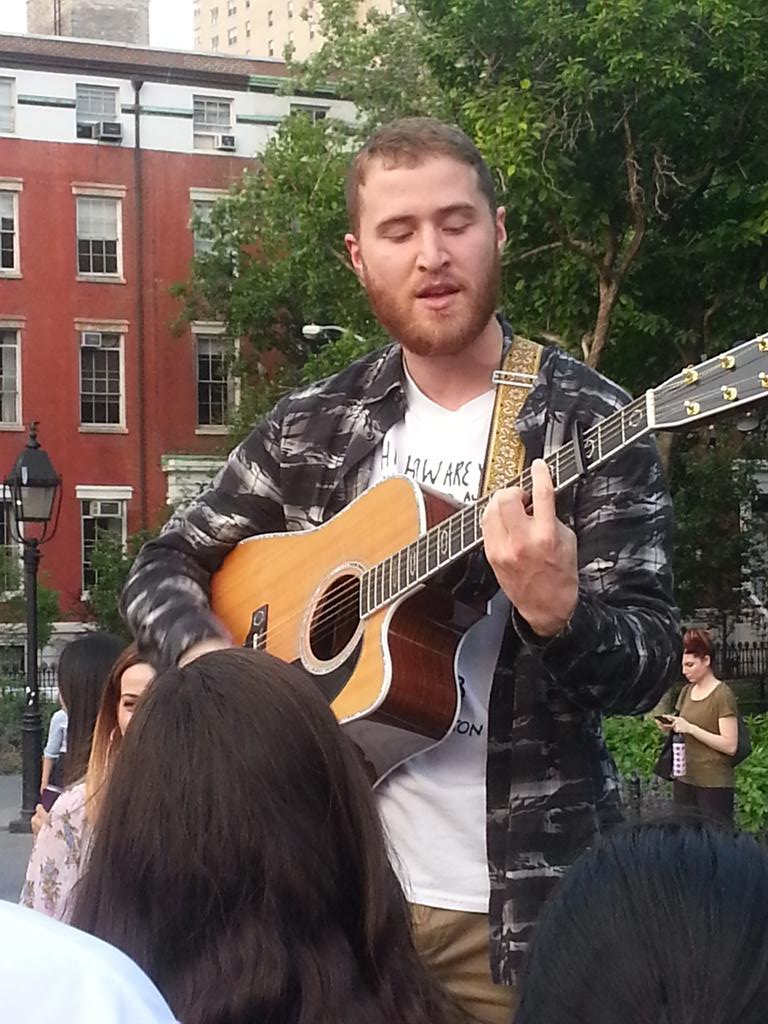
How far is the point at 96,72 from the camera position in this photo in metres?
33.4

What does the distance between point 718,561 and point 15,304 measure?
16.9m

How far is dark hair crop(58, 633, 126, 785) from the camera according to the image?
5.12 m

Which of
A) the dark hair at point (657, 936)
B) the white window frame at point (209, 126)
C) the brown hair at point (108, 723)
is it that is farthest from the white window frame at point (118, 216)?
the dark hair at point (657, 936)

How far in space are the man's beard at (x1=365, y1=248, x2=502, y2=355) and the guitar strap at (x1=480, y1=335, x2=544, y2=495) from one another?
10cm

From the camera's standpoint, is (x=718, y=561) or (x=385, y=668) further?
(x=718, y=561)

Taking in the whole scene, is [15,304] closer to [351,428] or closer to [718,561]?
[718,561]

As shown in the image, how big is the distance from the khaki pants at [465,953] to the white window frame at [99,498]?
30625 mm

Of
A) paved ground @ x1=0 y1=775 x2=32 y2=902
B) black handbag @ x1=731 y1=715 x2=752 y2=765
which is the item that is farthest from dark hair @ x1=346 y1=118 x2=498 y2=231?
black handbag @ x1=731 y1=715 x2=752 y2=765

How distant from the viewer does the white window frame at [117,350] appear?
3306 centimetres

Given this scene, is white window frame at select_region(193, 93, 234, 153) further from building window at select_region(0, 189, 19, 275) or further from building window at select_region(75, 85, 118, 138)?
building window at select_region(0, 189, 19, 275)

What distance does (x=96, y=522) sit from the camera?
33.2 m

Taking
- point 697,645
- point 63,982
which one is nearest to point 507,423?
point 63,982

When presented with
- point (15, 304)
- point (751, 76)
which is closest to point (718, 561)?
point (751, 76)

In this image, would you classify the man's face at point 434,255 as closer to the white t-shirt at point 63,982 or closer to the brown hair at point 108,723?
the brown hair at point 108,723
